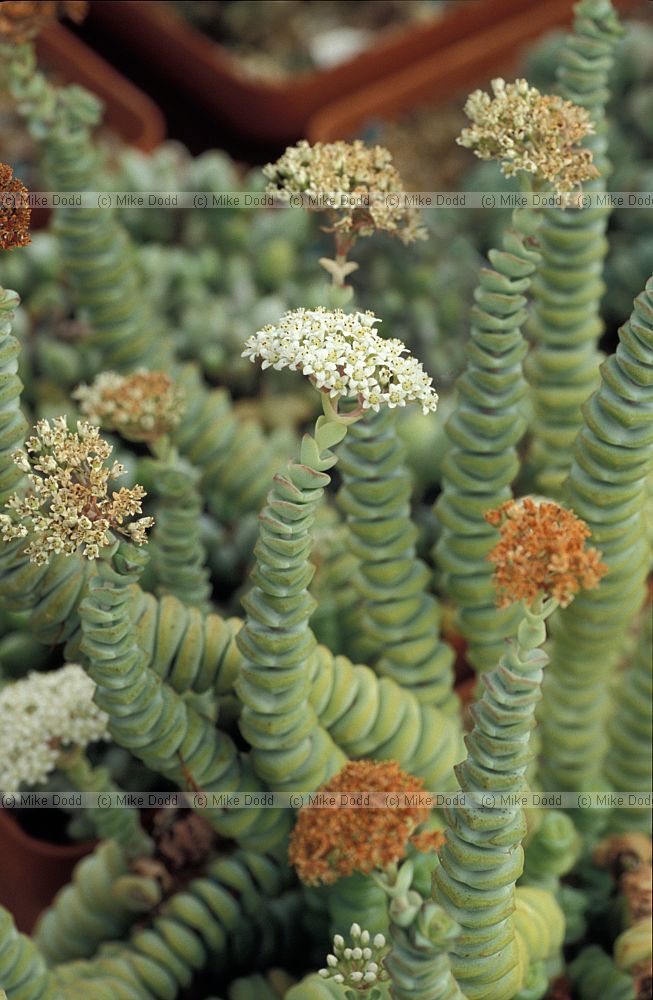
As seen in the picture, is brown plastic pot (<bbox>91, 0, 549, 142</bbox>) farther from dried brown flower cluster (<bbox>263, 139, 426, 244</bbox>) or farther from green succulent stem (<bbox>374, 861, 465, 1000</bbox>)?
green succulent stem (<bbox>374, 861, 465, 1000</bbox>)

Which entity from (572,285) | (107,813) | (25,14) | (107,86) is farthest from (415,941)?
(107,86)

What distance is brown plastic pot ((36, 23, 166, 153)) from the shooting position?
4.38ft

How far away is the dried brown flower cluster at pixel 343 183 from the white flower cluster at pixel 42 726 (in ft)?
0.88

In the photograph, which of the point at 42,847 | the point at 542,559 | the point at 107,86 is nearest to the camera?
the point at 542,559

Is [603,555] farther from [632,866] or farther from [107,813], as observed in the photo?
[107,813]

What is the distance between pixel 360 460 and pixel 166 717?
16cm

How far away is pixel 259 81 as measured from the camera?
56.0 inches

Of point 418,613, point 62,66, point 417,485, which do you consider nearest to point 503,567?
point 418,613

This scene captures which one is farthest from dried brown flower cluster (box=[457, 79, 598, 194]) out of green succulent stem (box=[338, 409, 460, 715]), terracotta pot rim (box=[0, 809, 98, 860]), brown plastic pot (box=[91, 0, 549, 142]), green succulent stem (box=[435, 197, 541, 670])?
brown plastic pot (box=[91, 0, 549, 142])

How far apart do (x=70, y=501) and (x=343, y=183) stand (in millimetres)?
191

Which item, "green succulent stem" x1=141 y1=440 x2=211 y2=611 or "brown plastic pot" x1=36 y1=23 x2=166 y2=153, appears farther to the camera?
"brown plastic pot" x1=36 y1=23 x2=166 y2=153

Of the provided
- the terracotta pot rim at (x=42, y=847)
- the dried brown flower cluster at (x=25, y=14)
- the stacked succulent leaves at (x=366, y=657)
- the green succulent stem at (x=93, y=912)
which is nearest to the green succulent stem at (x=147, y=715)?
the stacked succulent leaves at (x=366, y=657)

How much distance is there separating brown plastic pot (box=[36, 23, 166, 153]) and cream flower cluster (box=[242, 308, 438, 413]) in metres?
0.87

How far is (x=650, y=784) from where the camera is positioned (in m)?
0.70
